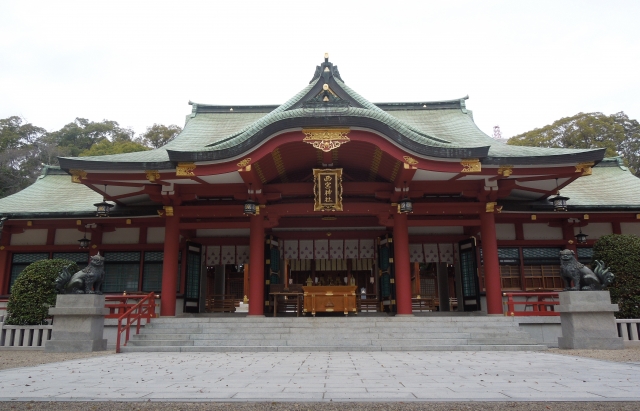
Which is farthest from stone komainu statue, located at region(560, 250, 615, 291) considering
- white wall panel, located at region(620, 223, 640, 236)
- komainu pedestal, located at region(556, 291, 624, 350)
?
white wall panel, located at region(620, 223, 640, 236)

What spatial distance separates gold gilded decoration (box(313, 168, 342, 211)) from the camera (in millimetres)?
13789

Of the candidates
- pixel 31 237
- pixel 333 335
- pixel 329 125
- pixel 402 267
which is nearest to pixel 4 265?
pixel 31 237

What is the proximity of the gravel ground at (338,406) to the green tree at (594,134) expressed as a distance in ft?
145

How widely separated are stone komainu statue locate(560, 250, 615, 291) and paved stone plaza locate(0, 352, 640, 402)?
2617 mm

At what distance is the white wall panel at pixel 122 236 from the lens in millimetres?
16719

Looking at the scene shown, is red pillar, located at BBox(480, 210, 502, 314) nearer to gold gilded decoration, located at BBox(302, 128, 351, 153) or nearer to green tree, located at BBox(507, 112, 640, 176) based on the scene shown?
gold gilded decoration, located at BBox(302, 128, 351, 153)

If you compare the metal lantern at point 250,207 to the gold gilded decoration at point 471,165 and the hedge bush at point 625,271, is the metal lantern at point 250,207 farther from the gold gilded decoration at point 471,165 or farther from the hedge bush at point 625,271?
the hedge bush at point 625,271

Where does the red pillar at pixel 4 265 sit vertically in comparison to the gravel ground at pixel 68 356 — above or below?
above

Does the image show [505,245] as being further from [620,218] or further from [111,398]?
[111,398]

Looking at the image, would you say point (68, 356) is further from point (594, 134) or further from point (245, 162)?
point (594, 134)

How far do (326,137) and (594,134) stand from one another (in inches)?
1623

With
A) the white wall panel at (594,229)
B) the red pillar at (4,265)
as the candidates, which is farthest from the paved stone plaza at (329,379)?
the red pillar at (4,265)

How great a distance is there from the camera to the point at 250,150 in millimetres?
12570

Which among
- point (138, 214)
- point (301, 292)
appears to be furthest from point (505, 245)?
point (138, 214)
